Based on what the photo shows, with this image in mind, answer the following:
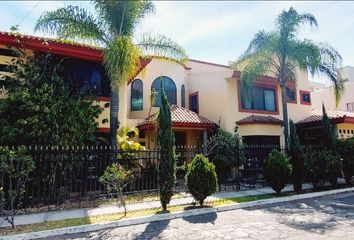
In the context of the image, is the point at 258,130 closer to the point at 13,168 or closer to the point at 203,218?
the point at 203,218

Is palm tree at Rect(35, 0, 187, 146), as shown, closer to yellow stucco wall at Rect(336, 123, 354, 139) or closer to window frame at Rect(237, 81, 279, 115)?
window frame at Rect(237, 81, 279, 115)

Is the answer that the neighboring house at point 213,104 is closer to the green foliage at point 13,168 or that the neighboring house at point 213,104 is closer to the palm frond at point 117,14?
the palm frond at point 117,14

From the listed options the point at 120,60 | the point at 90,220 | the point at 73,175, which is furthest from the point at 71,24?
the point at 90,220

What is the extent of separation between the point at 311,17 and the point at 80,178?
14.3 meters

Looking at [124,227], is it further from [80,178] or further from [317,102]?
[317,102]

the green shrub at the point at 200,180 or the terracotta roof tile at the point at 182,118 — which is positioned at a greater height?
the terracotta roof tile at the point at 182,118

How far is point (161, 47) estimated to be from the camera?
43.0 feet

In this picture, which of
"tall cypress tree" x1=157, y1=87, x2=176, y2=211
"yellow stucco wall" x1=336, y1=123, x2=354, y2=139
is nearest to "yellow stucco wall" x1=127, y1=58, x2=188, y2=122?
"tall cypress tree" x1=157, y1=87, x2=176, y2=211

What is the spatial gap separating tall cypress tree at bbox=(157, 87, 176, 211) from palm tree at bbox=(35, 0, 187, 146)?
2.72m

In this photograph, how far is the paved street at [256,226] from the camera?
21.6 feet

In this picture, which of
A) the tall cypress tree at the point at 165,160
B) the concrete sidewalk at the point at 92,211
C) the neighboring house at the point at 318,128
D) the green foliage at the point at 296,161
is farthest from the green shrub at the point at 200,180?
the neighboring house at the point at 318,128

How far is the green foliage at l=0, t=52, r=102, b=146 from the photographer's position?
34.1ft

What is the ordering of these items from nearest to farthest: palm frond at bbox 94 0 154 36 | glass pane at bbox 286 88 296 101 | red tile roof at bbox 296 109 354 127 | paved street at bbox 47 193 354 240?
paved street at bbox 47 193 354 240 < palm frond at bbox 94 0 154 36 < red tile roof at bbox 296 109 354 127 < glass pane at bbox 286 88 296 101

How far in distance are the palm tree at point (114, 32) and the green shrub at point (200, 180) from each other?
3.75 metres
